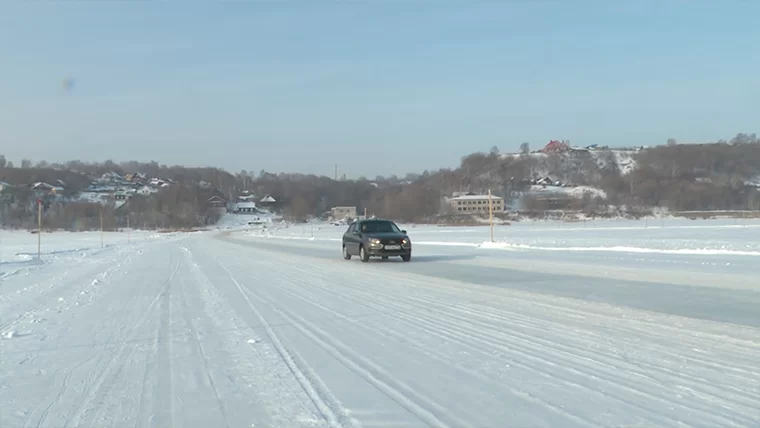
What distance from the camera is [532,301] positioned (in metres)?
12.1

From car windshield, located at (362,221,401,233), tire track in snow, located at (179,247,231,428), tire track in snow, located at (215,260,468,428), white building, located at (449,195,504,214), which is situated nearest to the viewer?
tire track in snow, located at (215,260,468,428)

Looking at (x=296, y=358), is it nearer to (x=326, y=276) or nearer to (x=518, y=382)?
(x=518, y=382)

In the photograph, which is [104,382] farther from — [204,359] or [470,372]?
[470,372]

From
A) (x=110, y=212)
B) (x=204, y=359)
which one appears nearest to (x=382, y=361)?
(x=204, y=359)

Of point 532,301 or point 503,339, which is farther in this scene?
point 532,301

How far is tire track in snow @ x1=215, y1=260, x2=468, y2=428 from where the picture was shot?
5.32 m

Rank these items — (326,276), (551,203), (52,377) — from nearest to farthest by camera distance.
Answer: (52,377) < (326,276) < (551,203)

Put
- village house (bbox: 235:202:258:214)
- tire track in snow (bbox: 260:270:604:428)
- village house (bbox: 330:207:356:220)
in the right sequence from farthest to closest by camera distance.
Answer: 1. village house (bbox: 235:202:258:214)
2. village house (bbox: 330:207:356:220)
3. tire track in snow (bbox: 260:270:604:428)

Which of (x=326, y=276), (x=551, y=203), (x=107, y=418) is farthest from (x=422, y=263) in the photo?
(x=551, y=203)

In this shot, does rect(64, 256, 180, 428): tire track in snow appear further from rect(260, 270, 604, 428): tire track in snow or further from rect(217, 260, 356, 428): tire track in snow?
rect(260, 270, 604, 428): tire track in snow

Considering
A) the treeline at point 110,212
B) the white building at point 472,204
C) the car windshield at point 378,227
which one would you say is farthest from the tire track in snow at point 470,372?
the white building at point 472,204

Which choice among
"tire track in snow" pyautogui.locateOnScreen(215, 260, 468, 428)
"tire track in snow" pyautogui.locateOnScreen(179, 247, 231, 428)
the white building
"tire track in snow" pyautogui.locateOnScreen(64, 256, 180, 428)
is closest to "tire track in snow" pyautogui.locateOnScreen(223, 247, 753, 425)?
"tire track in snow" pyautogui.locateOnScreen(215, 260, 468, 428)

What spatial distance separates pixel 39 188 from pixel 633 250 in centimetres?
16595

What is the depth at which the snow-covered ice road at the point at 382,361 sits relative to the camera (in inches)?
213
